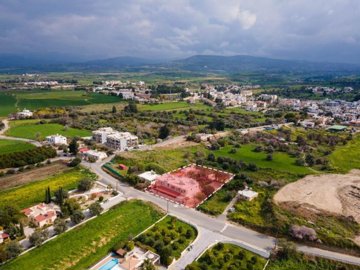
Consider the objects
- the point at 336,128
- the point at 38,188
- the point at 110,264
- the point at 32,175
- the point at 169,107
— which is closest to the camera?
the point at 110,264

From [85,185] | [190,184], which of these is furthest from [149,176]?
[85,185]

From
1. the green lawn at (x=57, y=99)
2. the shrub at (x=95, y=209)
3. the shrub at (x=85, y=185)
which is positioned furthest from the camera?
the green lawn at (x=57, y=99)

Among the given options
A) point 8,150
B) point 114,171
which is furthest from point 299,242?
point 8,150

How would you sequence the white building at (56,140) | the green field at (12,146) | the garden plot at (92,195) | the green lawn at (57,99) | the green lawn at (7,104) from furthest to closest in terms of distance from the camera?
the green lawn at (57,99)
the green lawn at (7,104)
the white building at (56,140)
the green field at (12,146)
the garden plot at (92,195)

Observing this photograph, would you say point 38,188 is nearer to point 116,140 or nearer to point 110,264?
point 110,264

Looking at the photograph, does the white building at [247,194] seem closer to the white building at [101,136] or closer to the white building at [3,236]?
the white building at [3,236]

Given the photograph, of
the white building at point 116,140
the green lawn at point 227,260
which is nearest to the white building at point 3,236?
the green lawn at point 227,260

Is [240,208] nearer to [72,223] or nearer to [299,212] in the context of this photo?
[299,212]
